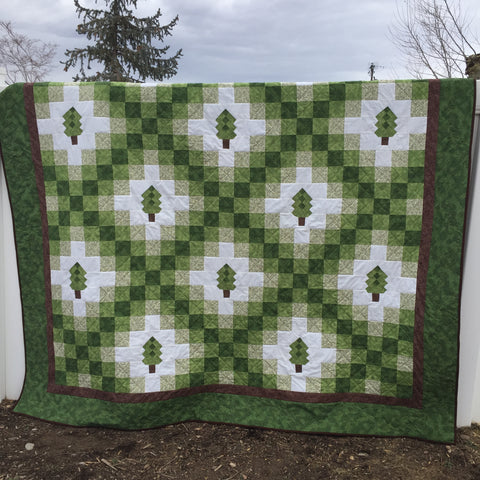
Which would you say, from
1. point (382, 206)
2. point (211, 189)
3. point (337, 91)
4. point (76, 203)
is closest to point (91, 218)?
point (76, 203)

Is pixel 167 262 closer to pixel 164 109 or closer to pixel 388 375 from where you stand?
pixel 164 109

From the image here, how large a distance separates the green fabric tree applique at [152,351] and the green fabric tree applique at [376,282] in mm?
1265

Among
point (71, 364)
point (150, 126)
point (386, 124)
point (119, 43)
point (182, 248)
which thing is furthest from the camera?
point (119, 43)

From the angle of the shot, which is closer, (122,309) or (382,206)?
(382,206)

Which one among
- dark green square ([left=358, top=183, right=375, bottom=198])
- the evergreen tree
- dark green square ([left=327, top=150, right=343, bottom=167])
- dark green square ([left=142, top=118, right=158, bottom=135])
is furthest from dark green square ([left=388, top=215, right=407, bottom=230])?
the evergreen tree

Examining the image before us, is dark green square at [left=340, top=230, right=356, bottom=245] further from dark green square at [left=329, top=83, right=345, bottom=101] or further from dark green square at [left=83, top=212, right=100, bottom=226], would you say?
dark green square at [left=83, top=212, right=100, bottom=226]

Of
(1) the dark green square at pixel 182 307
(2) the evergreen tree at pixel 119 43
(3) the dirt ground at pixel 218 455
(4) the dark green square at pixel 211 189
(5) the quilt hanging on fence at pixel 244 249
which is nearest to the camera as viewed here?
(3) the dirt ground at pixel 218 455

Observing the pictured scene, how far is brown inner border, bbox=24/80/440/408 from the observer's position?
2.22 meters

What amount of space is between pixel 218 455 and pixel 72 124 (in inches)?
78.8

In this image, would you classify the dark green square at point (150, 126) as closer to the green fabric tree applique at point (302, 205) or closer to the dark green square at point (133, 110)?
the dark green square at point (133, 110)

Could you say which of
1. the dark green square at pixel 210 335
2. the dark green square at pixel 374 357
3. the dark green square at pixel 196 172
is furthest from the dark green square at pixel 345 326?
the dark green square at pixel 196 172

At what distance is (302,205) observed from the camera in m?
2.34

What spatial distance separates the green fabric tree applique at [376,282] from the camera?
2340 mm

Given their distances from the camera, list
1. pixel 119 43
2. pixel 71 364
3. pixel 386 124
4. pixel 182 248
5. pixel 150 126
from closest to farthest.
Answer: pixel 386 124 < pixel 150 126 < pixel 182 248 < pixel 71 364 < pixel 119 43
